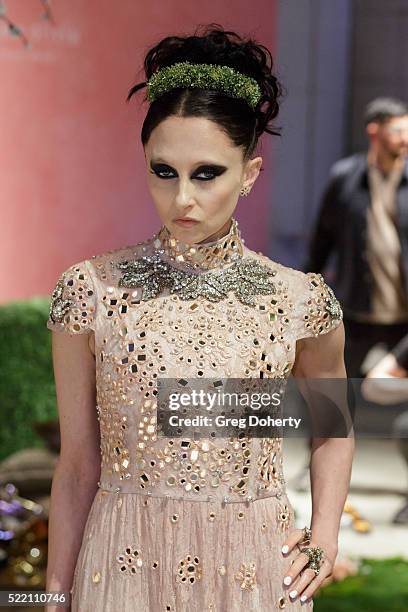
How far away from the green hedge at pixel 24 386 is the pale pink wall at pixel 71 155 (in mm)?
Answer: 347

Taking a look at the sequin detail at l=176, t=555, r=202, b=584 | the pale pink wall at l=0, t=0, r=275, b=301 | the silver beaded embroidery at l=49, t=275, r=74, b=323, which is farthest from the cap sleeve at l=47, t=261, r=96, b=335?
the pale pink wall at l=0, t=0, r=275, b=301

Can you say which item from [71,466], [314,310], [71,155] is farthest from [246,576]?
[71,155]

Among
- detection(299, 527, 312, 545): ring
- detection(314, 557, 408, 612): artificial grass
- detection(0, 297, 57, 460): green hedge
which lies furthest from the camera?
detection(0, 297, 57, 460): green hedge

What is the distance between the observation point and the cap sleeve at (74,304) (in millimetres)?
1557

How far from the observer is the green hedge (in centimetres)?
428

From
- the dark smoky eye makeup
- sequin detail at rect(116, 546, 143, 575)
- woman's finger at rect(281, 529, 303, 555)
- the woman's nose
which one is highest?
the dark smoky eye makeup

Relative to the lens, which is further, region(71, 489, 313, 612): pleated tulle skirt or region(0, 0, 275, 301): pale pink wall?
region(0, 0, 275, 301): pale pink wall

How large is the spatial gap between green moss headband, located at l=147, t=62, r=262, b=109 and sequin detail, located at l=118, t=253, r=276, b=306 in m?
0.24

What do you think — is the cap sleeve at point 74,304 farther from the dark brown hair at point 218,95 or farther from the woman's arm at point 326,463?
the woman's arm at point 326,463

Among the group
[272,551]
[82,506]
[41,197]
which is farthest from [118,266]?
[41,197]

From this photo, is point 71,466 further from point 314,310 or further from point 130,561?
point 314,310

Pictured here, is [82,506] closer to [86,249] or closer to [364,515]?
[364,515]

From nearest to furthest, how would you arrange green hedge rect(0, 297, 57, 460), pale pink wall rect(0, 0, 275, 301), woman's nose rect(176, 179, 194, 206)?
woman's nose rect(176, 179, 194, 206)
pale pink wall rect(0, 0, 275, 301)
green hedge rect(0, 297, 57, 460)

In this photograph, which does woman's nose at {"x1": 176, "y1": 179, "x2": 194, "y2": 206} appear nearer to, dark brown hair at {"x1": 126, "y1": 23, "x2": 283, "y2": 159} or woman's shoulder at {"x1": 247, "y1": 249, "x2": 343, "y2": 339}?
dark brown hair at {"x1": 126, "y1": 23, "x2": 283, "y2": 159}
